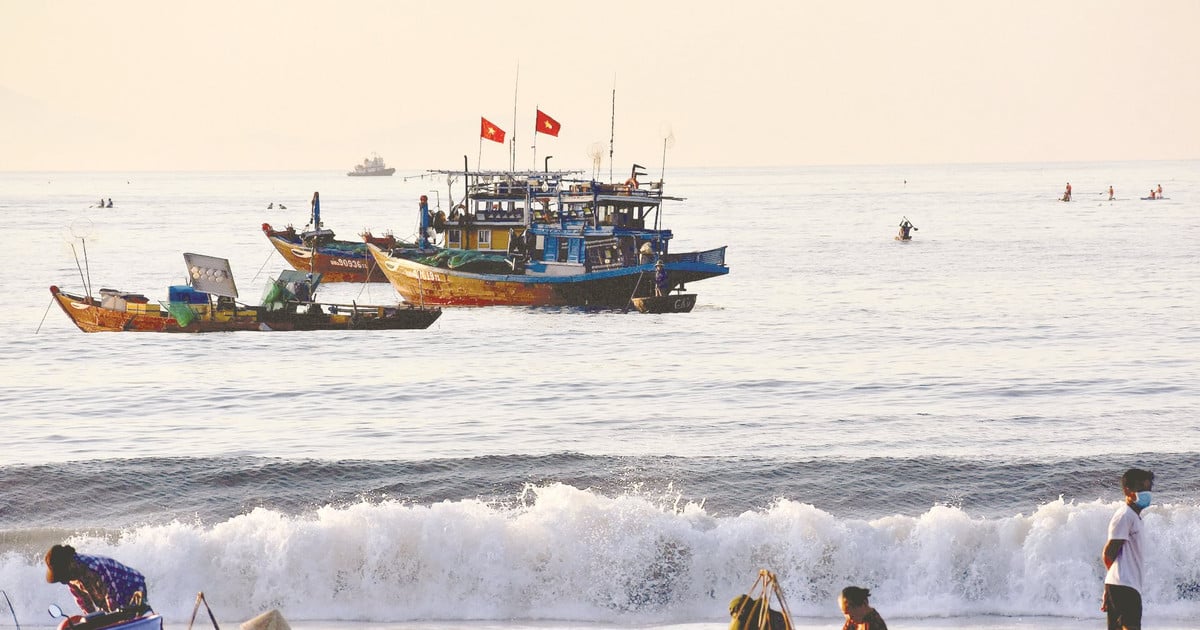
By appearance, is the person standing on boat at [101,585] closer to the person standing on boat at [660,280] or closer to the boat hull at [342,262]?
the person standing on boat at [660,280]

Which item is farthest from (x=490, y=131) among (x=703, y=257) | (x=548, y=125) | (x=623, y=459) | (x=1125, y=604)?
(x=1125, y=604)

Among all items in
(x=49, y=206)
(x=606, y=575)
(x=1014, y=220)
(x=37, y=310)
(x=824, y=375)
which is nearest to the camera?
(x=606, y=575)

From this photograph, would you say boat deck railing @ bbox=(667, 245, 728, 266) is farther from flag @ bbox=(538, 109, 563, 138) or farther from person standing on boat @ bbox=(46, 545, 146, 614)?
person standing on boat @ bbox=(46, 545, 146, 614)

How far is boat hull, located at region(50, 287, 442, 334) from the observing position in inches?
1601

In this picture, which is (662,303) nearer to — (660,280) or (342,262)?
(660,280)

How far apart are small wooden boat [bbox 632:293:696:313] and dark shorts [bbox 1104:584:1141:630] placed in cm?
3949

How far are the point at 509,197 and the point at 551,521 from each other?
1654 inches

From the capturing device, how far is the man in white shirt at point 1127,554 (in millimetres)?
9656

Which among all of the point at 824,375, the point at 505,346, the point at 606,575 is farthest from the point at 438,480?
the point at 505,346

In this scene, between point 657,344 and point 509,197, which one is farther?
point 509,197

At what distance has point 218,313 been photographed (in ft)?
135

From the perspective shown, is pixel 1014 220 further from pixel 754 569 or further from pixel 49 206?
pixel 49 206

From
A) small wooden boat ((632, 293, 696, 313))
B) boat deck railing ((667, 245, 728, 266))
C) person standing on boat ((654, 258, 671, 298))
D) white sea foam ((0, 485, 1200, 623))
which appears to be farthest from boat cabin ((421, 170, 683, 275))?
white sea foam ((0, 485, 1200, 623))

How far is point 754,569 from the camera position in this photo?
14.6m
